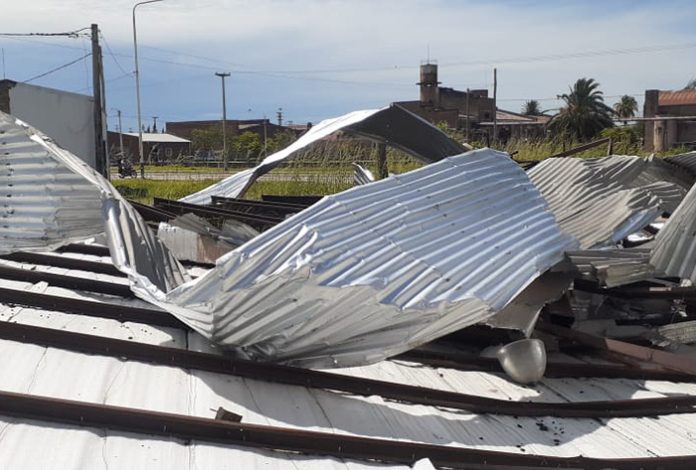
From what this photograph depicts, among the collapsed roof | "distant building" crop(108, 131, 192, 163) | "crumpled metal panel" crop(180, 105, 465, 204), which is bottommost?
"distant building" crop(108, 131, 192, 163)

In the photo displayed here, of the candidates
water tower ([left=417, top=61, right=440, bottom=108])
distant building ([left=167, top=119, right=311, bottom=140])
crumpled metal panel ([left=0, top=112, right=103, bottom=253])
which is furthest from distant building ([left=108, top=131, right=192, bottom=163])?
crumpled metal panel ([left=0, top=112, right=103, bottom=253])

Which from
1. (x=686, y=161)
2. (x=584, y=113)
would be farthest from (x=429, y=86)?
(x=686, y=161)

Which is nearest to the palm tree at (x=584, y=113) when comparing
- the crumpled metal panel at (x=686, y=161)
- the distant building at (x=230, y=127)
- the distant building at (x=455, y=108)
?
the distant building at (x=455, y=108)

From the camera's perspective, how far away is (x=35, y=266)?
4.64 meters

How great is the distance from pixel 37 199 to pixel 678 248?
3.73m

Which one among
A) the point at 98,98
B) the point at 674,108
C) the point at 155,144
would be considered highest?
the point at 674,108

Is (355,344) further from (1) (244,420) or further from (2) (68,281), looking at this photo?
(2) (68,281)

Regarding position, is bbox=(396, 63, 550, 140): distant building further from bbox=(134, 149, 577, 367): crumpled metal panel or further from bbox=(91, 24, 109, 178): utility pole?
bbox=(134, 149, 577, 367): crumpled metal panel

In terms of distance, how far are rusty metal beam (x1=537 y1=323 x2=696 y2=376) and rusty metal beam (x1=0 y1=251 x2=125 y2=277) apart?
9.15ft

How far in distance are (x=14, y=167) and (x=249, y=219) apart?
1.96m

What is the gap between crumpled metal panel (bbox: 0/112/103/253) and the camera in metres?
3.97

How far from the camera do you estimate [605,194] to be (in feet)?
16.4

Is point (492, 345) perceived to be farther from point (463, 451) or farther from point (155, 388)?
point (155, 388)

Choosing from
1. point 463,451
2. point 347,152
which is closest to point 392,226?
point 463,451
